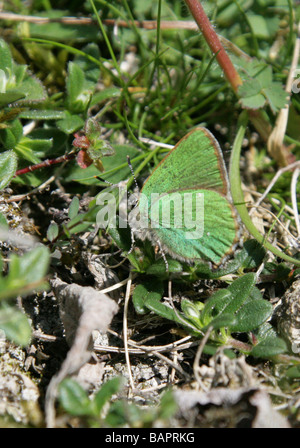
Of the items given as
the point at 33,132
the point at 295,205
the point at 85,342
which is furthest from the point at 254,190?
the point at 85,342

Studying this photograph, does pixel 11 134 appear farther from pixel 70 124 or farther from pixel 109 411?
pixel 109 411

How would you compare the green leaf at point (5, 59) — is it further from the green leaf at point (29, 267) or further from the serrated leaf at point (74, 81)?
the green leaf at point (29, 267)

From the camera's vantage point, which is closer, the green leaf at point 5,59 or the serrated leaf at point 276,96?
Answer: the green leaf at point 5,59

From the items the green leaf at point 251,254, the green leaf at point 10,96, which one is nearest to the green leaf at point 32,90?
the green leaf at point 10,96

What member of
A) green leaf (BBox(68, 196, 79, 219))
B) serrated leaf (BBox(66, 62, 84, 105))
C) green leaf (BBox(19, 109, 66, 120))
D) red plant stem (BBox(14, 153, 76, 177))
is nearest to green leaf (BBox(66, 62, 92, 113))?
serrated leaf (BBox(66, 62, 84, 105))

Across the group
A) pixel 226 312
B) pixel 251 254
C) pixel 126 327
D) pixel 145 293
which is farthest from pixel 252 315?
pixel 126 327
